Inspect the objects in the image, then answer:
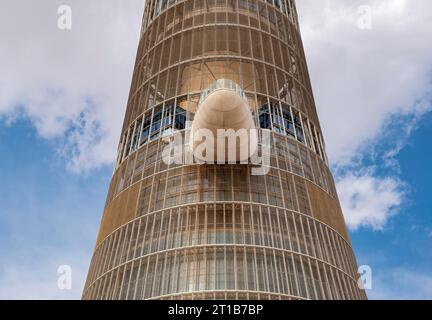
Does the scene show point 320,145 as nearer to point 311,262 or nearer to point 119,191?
point 311,262

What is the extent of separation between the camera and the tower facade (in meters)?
26.9

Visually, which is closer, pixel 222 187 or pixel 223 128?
pixel 223 128

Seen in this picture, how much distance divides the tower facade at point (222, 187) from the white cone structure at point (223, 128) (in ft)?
0.37

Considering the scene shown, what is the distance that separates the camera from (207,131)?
92.8 ft

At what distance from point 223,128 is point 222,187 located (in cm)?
372

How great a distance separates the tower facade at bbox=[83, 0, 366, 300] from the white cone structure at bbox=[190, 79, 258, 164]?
11cm

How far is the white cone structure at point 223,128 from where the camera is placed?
26969mm

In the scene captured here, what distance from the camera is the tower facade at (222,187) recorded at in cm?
2692

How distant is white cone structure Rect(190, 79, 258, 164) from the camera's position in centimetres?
2697

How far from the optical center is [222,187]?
98.3 feet
